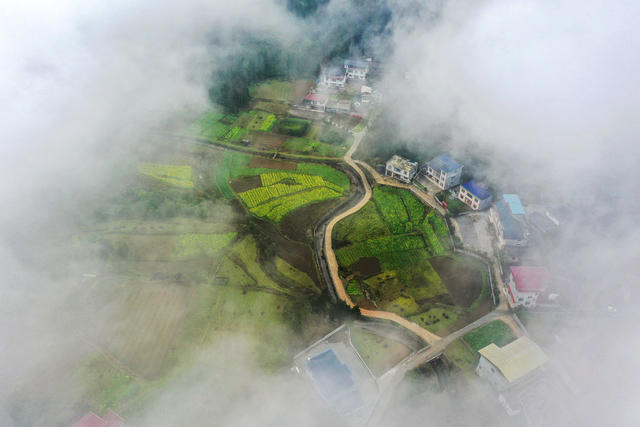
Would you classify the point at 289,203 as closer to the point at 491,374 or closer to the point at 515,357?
the point at 491,374

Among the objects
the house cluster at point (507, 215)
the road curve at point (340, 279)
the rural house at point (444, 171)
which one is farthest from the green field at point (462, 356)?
the rural house at point (444, 171)

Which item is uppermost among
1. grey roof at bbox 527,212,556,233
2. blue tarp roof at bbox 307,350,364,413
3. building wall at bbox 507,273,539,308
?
grey roof at bbox 527,212,556,233

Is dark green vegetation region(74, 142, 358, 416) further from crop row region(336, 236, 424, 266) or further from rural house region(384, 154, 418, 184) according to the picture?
rural house region(384, 154, 418, 184)

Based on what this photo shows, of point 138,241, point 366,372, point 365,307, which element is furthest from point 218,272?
point 366,372

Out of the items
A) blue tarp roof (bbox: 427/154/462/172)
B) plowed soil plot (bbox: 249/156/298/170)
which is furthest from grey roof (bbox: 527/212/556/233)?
plowed soil plot (bbox: 249/156/298/170)

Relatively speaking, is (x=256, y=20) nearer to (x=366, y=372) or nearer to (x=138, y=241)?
(x=138, y=241)

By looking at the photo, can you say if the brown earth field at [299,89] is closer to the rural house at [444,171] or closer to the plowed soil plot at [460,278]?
the rural house at [444,171]
